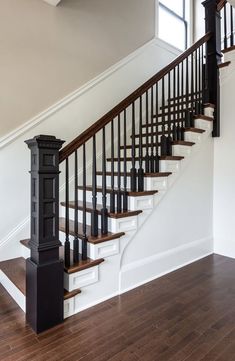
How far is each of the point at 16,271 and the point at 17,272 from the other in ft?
0.08

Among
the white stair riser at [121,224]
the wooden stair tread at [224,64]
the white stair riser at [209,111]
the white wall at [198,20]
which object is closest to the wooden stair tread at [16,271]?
the white stair riser at [121,224]

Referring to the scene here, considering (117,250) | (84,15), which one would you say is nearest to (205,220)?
(117,250)

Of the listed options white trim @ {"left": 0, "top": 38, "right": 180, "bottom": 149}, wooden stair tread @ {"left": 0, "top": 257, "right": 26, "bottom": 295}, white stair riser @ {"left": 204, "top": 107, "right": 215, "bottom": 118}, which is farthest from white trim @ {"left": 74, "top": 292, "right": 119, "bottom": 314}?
white stair riser @ {"left": 204, "top": 107, "right": 215, "bottom": 118}

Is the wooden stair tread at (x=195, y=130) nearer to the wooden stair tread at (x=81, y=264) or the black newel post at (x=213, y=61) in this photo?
the black newel post at (x=213, y=61)

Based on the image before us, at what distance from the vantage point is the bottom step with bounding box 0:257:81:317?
1.90 meters

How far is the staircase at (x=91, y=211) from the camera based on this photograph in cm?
172

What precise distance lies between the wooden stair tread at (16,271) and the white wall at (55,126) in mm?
104

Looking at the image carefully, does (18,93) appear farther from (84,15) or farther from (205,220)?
(205,220)

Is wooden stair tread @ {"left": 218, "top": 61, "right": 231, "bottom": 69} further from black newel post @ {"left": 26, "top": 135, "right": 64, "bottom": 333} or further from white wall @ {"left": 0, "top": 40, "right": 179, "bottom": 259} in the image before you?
black newel post @ {"left": 26, "top": 135, "right": 64, "bottom": 333}

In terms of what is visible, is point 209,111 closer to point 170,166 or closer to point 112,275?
point 170,166

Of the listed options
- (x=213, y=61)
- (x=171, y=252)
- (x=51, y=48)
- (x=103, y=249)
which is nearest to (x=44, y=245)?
(x=103, y=249)

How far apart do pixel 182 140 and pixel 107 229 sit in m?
1.30

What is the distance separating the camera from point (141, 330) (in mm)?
1712

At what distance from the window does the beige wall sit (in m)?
1.00
